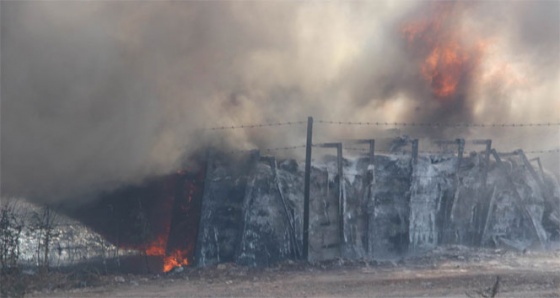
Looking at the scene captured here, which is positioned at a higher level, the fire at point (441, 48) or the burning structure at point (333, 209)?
the fire at point (441, 48)

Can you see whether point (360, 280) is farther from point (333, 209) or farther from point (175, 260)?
point (175, 260)

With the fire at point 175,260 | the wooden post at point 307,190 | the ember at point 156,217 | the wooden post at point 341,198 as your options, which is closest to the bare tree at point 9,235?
the ember at point 156,217

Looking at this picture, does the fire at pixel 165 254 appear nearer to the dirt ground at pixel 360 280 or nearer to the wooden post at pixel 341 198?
the dirt ground at pixel 360 280

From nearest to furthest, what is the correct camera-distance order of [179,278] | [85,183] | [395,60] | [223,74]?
[179,278]
[85,183]
[223,74]
[395,60]

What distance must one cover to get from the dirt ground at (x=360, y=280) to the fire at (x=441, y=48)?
9434mm

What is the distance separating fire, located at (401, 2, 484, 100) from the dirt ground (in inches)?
371

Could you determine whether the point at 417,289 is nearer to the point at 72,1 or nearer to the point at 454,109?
the point at 72,1

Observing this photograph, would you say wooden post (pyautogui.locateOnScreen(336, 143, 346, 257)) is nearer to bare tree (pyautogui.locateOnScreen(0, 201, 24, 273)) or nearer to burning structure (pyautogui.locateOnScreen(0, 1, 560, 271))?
burning structure (pyautogui.locateOnScreen(0, 1, 560, 271))

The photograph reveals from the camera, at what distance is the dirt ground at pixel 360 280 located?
16375 mm

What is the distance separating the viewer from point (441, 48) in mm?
28922

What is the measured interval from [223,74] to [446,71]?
32.3ft

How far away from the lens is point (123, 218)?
20141 millimetres

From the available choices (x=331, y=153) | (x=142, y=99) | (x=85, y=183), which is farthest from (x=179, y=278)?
(x=331, y=153)

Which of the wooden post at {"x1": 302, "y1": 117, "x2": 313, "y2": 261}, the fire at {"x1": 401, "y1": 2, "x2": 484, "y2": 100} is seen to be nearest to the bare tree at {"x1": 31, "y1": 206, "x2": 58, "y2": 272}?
the wooden post at {"x1": 302, "y1": 117, "x2": 313, "y2": 261}
